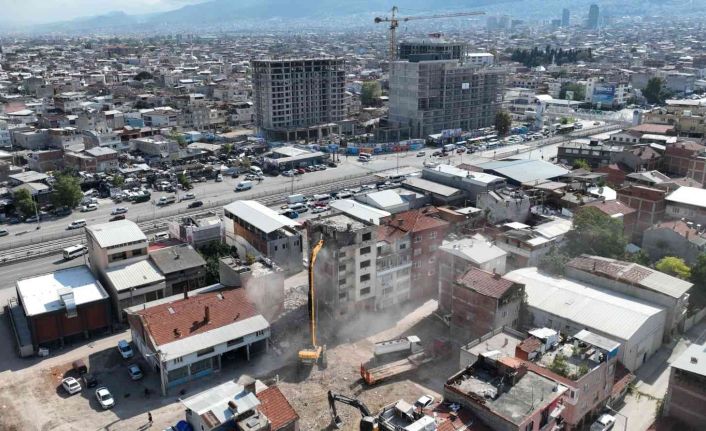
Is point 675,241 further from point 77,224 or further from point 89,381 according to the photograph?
point 77,224

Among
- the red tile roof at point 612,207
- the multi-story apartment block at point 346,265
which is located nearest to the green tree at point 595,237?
the red tile roof at point 612,207

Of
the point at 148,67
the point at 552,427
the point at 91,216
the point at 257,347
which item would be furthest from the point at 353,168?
the point at 148,67

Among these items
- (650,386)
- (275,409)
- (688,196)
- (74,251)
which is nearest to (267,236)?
(74,251)

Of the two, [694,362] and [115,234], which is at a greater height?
[115,234]

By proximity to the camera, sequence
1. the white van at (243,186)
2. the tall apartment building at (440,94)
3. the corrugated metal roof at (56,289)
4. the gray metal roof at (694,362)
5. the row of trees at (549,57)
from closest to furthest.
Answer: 1. the gray metal roof at (694,362)
2. the corrugated metal roof at (56,289)
3. the white van at (243,186)
4. the tall apartment building at (440,94)
5. the row of trees at (549,57)

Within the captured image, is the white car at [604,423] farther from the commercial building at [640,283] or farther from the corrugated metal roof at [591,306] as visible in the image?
the commercial building at [640,283]

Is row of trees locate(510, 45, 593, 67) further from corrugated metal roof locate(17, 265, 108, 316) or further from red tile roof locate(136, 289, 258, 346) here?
corrugated metal roof locate(17, 265, 108, 316)
